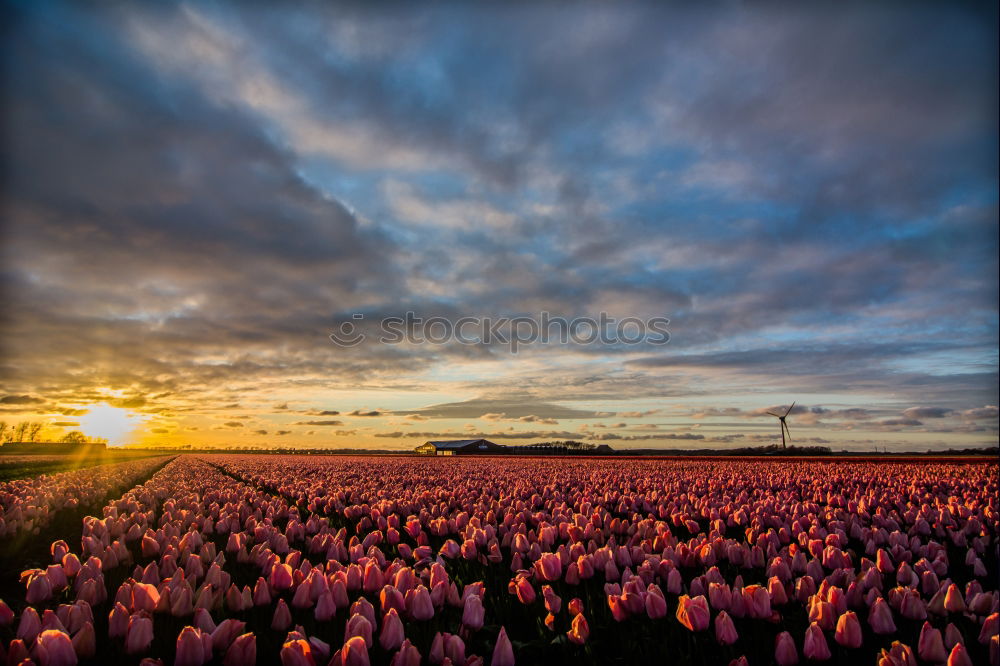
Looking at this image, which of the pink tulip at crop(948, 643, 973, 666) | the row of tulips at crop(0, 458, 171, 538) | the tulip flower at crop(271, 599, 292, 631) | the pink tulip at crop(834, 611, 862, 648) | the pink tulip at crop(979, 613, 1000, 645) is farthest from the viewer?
the row of tulips at crop(0, 458, 171, 538)

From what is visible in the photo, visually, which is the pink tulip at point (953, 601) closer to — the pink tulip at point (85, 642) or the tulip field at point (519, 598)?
the tulip field at point (519, 598)

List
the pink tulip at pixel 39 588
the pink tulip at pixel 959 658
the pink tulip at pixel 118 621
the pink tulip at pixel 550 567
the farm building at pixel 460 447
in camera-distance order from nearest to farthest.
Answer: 1. the pink tulip at pixel 959 658
2. the pink tulip at pixel 118 621
3. the pink tulip at pixel 39 588
4. the pink tulip at pixel 550 567
5. the farm building at pixel 460 447

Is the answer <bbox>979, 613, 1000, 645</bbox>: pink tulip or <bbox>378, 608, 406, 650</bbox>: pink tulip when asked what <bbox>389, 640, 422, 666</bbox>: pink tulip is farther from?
<bbox>979, 613, 1000, 645</bbox>: pink tulip

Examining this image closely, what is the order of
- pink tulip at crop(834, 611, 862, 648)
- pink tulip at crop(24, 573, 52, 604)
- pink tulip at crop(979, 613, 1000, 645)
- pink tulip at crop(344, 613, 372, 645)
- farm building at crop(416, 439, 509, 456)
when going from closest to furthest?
pink tulip at crop(344, 613, 372, 645)
pink tulip at crop(979, 613, 1000, 645)
pink tulip at crop(834, 611, 862, 648)
pink tulip at crop(24, 573, 52, 604)
farm building at crop(416, 439, 509, 456)

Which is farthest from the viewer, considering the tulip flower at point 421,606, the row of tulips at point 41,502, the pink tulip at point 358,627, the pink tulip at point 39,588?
the row of tulips at point 41,502

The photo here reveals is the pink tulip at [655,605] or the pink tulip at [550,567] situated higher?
the pink tulip at [655,605]

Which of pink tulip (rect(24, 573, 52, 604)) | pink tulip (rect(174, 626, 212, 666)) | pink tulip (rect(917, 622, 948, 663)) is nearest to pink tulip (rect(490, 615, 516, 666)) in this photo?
pink tulip (rect(174, 626, 212, 666))

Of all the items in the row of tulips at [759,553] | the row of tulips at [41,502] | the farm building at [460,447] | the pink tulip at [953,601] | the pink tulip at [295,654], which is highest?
the pink tulip at [295,654]

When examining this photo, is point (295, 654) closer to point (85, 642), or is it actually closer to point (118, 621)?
point (85, 642)

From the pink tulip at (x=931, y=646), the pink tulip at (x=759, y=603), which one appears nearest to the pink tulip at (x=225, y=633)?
the pink tulip at (x=759, y=603)

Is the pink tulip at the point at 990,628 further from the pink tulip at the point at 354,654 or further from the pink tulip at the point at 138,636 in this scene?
the pink tulip at the point at 138,636

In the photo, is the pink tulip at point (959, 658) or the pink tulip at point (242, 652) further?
the pink tulip at point (242, 652)

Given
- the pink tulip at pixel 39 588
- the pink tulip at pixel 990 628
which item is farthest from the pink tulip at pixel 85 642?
the pink tulip at pixel 990 628

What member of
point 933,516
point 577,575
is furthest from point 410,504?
point 933,516
